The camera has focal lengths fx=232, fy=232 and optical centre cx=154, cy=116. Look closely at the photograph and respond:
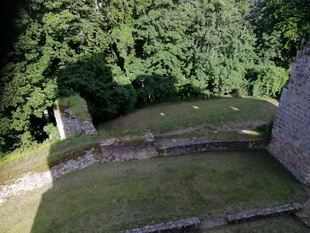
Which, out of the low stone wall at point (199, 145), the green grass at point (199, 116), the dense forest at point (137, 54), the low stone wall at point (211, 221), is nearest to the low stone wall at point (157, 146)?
the low stone wall at point (199, 145)

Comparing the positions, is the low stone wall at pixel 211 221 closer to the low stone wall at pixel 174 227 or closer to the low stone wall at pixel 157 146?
the low stone wall at pixel 174 227

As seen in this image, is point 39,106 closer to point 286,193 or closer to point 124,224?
point 124,224

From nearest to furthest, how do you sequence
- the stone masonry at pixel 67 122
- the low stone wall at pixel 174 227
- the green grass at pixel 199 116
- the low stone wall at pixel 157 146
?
the low stone wall at pixel 174 227
the low stone wall at pixel 157 146
the stone masonry at pixel 67 122
the green grass at pixel 199 116

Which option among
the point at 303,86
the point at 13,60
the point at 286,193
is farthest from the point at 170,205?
the point at 13,60

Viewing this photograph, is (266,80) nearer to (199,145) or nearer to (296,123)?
(296,123)

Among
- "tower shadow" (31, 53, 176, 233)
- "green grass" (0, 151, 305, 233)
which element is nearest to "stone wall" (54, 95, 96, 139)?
"tower shadow" (31, 53, 176, 233)
